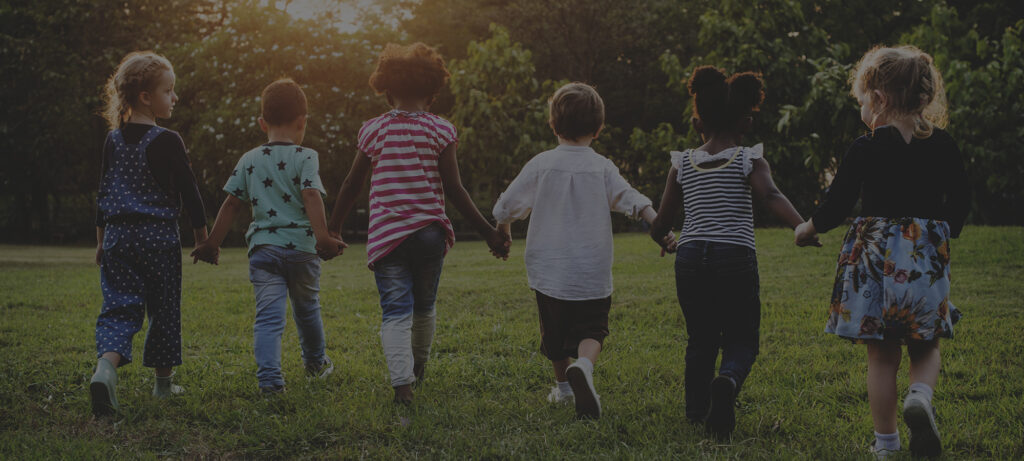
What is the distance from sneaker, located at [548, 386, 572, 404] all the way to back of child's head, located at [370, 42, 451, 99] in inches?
64.2

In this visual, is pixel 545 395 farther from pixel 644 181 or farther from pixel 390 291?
pixel 644 181

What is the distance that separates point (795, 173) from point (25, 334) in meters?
15.4

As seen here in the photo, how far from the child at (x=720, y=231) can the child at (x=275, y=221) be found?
5.85 feet

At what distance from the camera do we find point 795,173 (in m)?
17.4

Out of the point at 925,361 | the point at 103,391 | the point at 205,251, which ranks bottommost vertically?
the point at 103,391

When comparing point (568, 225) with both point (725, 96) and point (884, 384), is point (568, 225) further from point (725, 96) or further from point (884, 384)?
point (884, 384)

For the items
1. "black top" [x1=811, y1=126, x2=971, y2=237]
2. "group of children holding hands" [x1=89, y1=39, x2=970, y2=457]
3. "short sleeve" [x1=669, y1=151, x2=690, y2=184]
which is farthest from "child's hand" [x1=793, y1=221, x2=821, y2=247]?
"short sleeve" [x1=669, y1=151, x2=690, y2=184]

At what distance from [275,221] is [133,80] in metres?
0.97

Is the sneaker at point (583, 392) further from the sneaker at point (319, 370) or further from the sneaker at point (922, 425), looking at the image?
the sneaker at point (319, 370)

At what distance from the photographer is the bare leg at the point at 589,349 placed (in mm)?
3586

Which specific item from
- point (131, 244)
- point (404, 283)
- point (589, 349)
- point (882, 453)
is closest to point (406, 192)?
point (404, 283)

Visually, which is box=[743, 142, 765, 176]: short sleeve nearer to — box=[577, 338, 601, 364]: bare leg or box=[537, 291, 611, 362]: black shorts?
box=[537, 291, 611, 362]: black shorts

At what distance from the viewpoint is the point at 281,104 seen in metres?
4.06

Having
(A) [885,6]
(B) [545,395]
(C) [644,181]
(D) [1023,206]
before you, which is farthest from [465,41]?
(B) [545,395]
